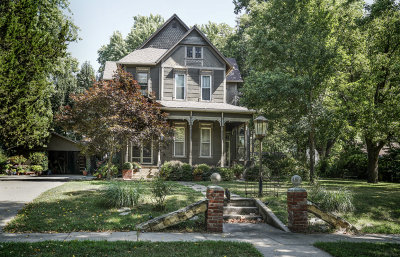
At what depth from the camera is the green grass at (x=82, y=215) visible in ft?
26.1

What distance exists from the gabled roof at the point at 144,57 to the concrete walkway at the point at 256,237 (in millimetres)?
16702

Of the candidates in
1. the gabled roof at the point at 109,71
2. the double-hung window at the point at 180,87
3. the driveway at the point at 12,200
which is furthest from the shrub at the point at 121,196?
the gabled roof at the point at 109,71

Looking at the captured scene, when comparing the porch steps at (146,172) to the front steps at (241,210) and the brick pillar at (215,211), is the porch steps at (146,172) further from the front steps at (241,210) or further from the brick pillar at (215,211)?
the brick pillar at (215,211)

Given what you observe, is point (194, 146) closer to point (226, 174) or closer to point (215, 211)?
point (226, 174)

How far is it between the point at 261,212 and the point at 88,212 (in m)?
5.03

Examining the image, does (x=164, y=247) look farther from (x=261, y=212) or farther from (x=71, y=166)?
(x=71, y=166)

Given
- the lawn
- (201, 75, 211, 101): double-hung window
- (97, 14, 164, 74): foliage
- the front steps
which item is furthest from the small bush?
(97, 14, 164, 74): foliage

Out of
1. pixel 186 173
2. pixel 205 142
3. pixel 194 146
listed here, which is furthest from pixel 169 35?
pixel 186 173

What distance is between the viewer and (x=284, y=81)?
737 inches

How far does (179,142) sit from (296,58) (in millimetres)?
9257

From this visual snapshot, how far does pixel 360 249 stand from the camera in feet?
22.6

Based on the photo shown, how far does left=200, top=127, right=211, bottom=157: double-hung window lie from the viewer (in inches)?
894

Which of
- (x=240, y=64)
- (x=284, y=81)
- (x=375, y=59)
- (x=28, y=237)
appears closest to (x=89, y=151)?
(x=28, y=237)

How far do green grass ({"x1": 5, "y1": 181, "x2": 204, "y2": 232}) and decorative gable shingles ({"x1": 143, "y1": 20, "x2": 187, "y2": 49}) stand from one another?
16943 mm
